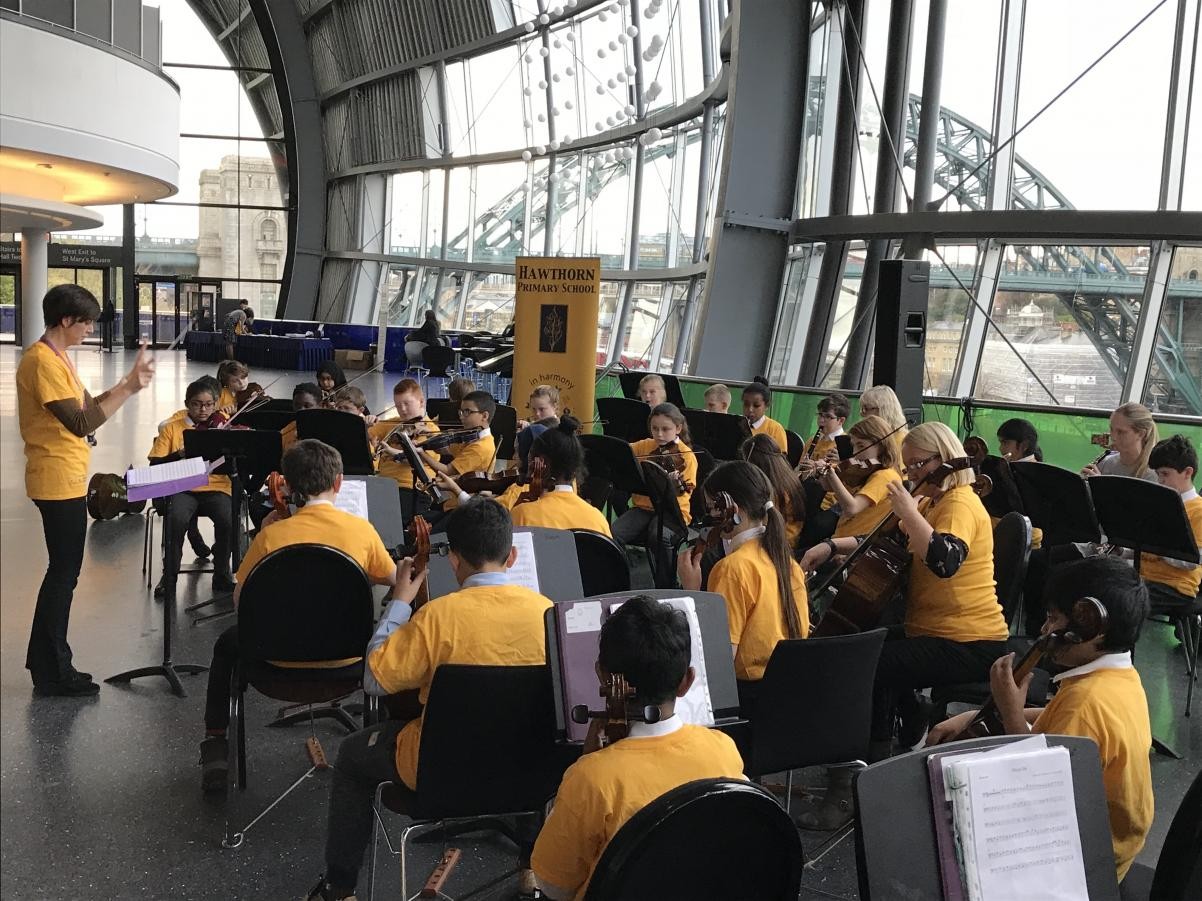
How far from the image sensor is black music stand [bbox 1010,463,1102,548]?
4.92m

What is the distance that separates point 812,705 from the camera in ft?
9.58

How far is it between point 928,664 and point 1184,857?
1.68m

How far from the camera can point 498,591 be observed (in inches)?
107

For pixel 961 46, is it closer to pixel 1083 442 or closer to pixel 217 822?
pixel 1083 442

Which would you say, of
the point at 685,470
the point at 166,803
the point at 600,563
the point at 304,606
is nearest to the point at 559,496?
the point at 600,563

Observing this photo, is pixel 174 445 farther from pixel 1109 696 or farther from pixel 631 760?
pixel 1109 696

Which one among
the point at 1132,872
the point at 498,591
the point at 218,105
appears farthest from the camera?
the point at 218,105

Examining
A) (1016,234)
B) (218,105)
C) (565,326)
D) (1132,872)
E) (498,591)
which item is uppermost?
(218,105)

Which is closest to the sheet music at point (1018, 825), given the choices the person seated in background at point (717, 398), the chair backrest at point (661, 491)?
the chair backrest at point (661, 491)

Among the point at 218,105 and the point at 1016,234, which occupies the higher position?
the point at 218,105

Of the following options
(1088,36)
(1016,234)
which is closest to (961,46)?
(1088,36)

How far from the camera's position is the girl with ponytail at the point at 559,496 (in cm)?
428

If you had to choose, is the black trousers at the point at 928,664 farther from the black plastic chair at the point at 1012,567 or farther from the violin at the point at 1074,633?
the violin at the point at 1074,633

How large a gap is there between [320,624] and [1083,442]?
16.7 feet
